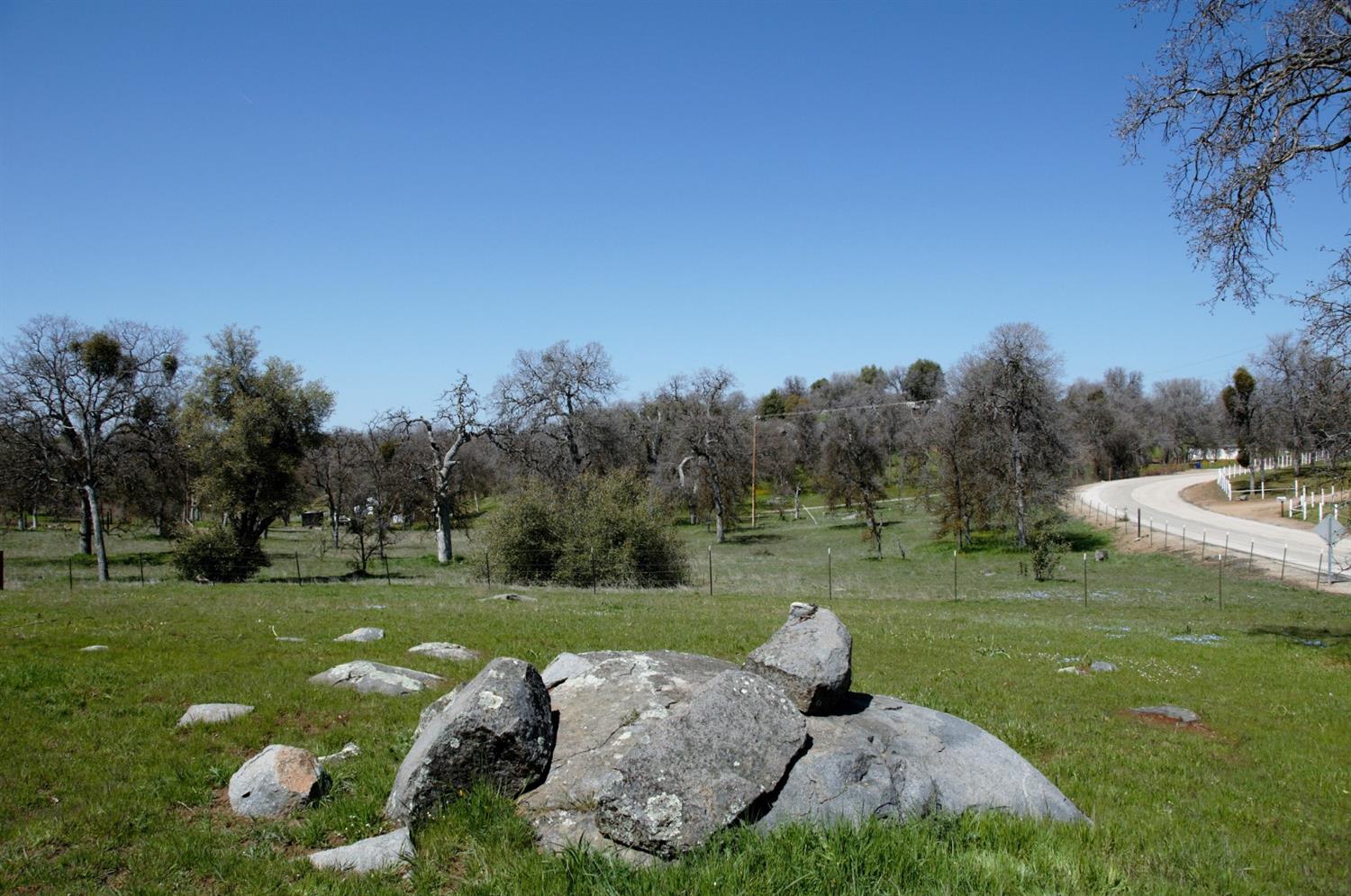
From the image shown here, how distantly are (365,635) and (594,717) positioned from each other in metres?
10.5

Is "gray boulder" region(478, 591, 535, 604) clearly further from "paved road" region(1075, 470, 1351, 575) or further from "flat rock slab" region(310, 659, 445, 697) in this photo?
"paved road" region(1075, 470, 1351, 575)

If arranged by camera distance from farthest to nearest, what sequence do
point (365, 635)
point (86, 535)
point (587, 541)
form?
point (86, 535), point (587, 541), point (365, 635)

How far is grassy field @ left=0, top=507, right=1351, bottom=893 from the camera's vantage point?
555 centimetres

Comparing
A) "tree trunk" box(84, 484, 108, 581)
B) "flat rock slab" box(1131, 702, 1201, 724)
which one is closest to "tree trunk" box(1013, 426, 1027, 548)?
"flat rock slab" box(1131, 702, 1201, 724)

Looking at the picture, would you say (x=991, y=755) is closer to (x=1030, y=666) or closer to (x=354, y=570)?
(x=1030, y=666)

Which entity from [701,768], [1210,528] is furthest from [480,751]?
Result: [1210,528]

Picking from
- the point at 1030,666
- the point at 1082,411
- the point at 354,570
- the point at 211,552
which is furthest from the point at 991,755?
the point at 1082,411

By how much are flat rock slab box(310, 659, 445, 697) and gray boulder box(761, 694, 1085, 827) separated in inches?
266

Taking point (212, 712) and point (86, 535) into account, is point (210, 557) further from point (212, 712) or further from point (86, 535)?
point (212, 712)

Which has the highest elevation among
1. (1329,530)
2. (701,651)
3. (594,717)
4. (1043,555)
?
(594,717)

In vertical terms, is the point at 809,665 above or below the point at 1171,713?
above

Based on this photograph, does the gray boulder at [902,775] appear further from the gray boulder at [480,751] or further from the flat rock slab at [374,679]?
the flat rock slab at [374,679]

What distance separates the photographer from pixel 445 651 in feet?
47.9

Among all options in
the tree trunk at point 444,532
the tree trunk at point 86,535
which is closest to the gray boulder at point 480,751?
the tree trunk at point 444,532
